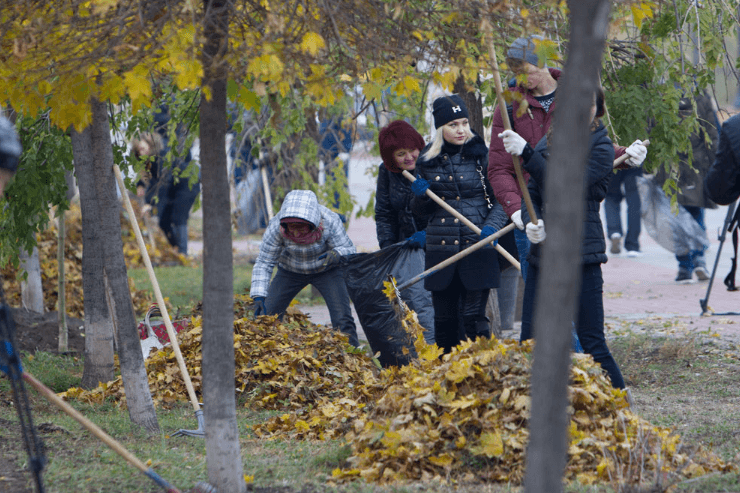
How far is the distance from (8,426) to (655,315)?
20.0 ft

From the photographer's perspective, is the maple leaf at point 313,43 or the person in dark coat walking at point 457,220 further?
the person in dark coat walking at point 457,220

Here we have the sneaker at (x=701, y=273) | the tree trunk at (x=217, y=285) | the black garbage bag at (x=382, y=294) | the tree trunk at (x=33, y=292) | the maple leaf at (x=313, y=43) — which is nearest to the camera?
the maple leaf at (x=313, y=43)

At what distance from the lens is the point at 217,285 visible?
295 cm

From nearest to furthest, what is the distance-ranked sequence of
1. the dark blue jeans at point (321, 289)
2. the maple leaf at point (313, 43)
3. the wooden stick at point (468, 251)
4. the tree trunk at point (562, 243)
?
the tree trunk at point (562, 243), the maple leaf at point (313, 43), the wooden stick at point (468, 251), the dark blue jeans at point (321, 289)

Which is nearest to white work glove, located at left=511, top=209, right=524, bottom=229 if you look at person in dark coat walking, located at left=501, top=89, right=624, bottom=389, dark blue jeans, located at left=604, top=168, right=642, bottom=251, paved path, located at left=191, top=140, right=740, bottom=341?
person in dark coat walking, located at left=501, top=89, right=624, bottom=389

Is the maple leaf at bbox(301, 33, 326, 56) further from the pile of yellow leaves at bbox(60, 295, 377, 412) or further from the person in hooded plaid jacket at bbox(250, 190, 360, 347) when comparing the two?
the person in hooded plaid jacket at bbox(250, 190, 360, 347)

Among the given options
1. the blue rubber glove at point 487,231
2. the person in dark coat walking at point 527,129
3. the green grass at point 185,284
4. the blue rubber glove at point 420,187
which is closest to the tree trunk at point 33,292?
the green grass at point 185,284

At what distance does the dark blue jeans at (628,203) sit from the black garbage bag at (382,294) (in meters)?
6.09

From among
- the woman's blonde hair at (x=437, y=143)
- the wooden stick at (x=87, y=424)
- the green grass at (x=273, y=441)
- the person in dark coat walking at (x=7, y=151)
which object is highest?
the woman's blonde hair at (x=437, y=143)

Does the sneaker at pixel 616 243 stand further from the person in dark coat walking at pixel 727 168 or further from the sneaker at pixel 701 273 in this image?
the person in dark coat walking at pixel 727 168

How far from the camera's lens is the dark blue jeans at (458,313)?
17.6 ft

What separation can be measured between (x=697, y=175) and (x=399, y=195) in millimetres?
4447

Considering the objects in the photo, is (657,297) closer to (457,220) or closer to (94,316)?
(457,220)

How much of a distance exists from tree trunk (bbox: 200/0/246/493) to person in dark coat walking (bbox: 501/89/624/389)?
5.30 feet
